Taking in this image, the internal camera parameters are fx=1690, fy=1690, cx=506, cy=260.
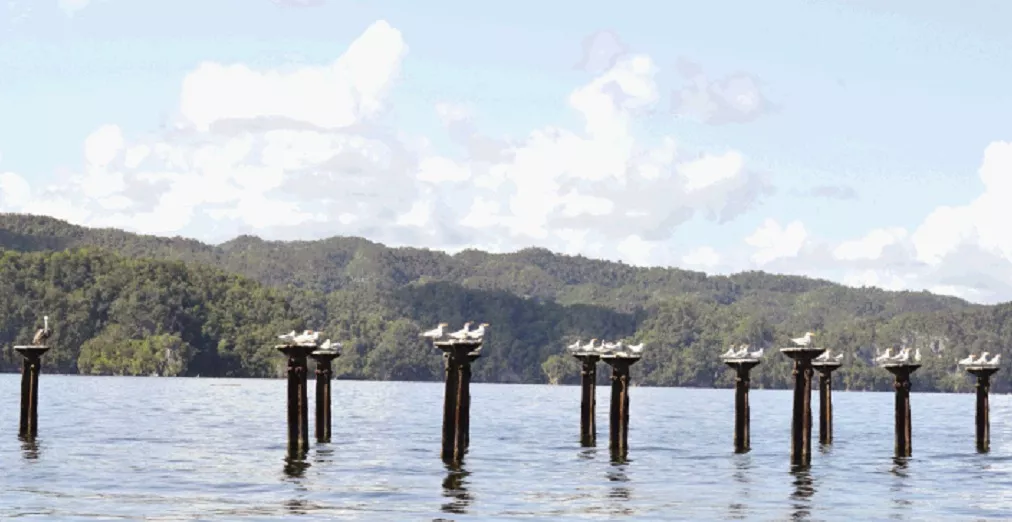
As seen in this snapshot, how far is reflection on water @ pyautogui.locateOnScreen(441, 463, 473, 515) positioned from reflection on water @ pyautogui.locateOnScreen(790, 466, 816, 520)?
8.99m

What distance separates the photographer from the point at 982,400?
70.7 m

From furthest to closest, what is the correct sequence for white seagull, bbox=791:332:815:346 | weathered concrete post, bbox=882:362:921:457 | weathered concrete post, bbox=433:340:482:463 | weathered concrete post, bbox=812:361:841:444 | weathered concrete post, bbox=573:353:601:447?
Result: weathered concrete post, bbox=812:361:841:444, weathered concrete post, bbox=573:353:601:447, weathered concrete post, bbox=882:362:921:457, white seagull, bbox=791:332:815:346, weathered concrete post, bbox=433:340:482:463

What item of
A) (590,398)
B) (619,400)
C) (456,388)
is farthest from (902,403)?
(456,388)

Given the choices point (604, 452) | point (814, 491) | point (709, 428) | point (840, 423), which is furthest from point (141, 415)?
point (814, 491)

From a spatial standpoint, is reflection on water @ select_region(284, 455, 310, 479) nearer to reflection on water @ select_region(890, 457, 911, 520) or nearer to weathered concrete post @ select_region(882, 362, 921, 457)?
reflection on water @ select_region(890, 457, 911, 520)

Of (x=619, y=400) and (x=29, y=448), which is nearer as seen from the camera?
(x=29, y=448)

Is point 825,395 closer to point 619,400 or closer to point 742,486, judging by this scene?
point 619,400

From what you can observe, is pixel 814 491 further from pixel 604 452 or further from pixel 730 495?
pixel 604 452

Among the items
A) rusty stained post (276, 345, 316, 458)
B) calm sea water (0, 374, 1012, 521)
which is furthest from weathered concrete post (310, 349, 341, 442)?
rusty stained post (276, 345, 316, 458)

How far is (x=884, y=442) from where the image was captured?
8625 cm

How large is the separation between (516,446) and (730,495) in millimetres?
24029

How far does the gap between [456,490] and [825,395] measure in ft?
93.1

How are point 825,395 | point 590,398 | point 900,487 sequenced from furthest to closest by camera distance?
point 825,395 → point 590,398 → point 900,487

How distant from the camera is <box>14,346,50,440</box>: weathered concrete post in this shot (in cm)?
6575
